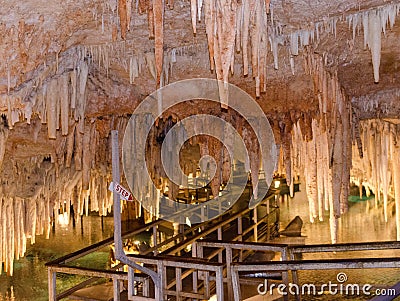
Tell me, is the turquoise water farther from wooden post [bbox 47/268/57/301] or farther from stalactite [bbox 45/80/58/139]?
wooden post [bbox 47/268/57/301]

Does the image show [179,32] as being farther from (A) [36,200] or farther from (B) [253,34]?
(A) [36,200]

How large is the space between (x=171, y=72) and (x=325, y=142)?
2755 millimetres

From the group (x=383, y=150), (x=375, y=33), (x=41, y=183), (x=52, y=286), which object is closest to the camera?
(x=52, y=286)

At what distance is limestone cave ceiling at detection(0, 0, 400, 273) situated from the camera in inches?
156

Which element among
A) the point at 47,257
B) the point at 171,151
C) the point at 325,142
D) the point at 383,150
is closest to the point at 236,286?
the point at 325,142

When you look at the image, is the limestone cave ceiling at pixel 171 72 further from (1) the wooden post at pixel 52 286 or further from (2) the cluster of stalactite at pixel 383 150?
(1) the wooden post at pixel 52 286

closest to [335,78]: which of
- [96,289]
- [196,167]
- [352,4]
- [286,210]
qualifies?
[352,4]

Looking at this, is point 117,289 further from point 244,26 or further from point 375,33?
point 375,33

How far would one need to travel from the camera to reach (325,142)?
7312 millimetres

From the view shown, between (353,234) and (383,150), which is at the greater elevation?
(383,150)

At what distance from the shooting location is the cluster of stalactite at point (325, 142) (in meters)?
6.12

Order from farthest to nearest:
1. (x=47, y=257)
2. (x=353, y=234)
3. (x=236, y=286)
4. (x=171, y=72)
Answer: (x=47, y=257) → (x=353, y=234) → (x=171, y=72) → (x=236, y=286)

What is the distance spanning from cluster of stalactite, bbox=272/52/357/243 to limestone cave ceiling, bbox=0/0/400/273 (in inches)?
0.9

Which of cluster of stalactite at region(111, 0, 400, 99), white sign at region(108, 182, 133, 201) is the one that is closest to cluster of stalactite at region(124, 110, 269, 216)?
cluster of stalactite at region(111, 0, 400, 99)
